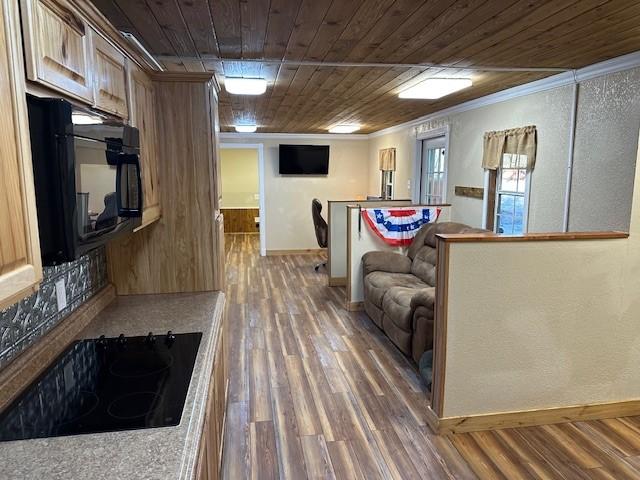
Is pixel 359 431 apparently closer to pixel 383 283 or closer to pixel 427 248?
pixel 383 283

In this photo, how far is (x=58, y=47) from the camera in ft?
3.56

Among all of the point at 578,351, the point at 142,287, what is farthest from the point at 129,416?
Result: the point at 578,351

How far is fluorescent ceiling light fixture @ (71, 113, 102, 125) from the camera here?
3.52 ft

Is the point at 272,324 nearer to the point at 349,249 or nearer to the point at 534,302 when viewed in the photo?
the point at 349,249

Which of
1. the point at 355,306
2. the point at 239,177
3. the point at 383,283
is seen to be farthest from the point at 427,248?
the point at 239,177

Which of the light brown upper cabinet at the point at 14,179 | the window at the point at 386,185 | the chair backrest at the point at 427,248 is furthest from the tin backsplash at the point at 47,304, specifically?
the window at the point at 386,185

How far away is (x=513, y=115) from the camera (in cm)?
402

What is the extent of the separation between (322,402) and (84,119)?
2369 mm

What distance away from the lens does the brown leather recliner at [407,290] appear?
3213 mm

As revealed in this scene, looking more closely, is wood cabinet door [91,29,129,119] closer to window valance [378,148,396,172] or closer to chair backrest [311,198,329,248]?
chair backrest [311,198,329,248]

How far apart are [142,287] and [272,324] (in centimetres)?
213

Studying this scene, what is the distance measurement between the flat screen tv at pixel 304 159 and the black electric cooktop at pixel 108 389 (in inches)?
250

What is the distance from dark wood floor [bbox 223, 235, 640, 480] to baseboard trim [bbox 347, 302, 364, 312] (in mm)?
669

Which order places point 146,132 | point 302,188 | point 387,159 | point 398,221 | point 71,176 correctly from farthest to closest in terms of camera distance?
point 302,188
point 387,159
point 398,221
point 146,132
point 71,176
